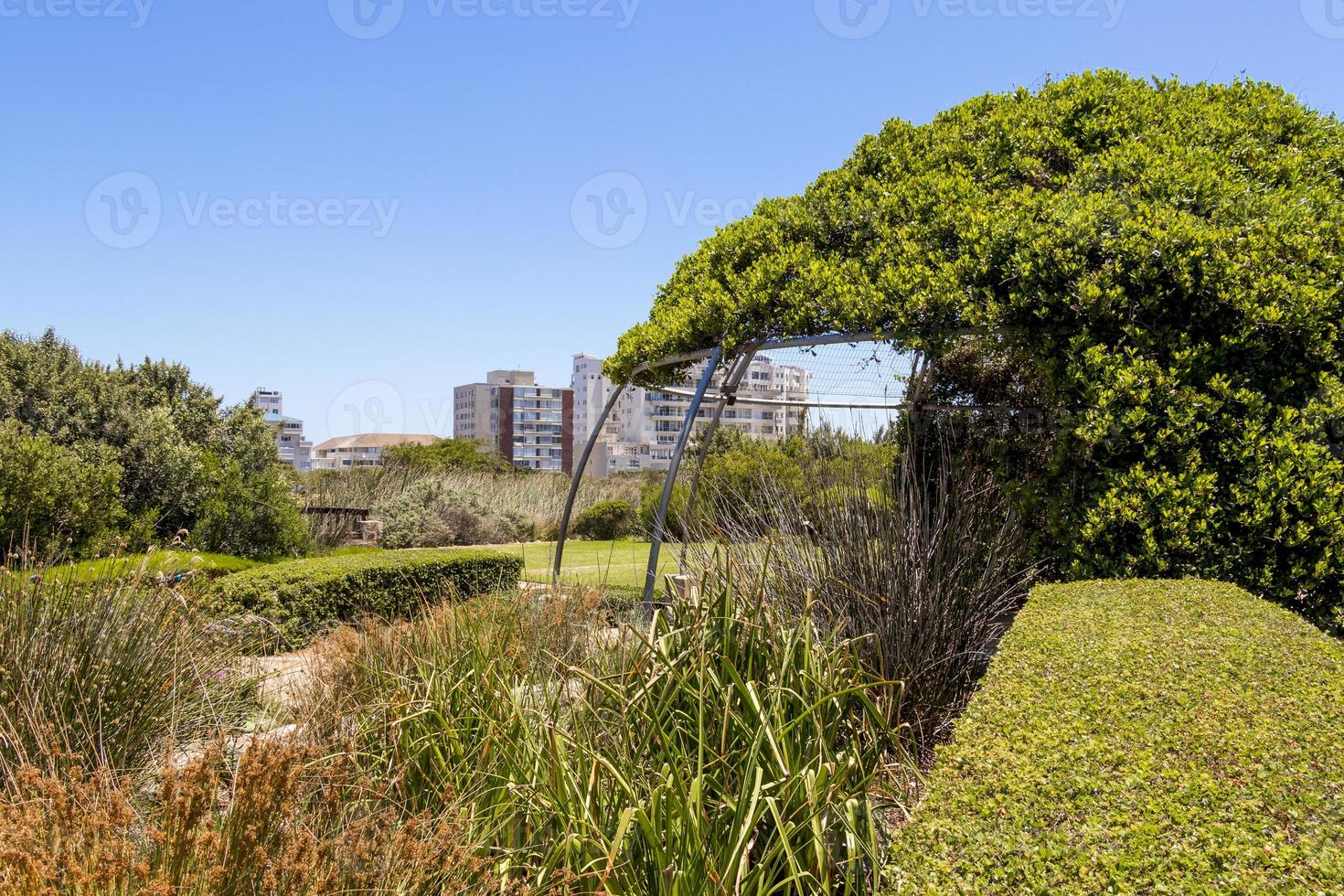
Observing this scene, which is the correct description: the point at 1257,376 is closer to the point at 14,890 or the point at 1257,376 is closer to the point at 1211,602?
the point at 1211,602

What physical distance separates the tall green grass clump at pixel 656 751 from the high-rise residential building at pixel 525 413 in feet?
266

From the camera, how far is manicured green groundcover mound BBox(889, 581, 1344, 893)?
1.53m

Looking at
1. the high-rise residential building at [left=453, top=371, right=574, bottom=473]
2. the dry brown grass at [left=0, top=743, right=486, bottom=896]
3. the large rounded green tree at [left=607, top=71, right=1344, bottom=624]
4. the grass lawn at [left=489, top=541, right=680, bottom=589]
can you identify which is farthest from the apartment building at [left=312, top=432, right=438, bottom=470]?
the dry brown grass at [left=0, top=743, right=486, bottom=896]

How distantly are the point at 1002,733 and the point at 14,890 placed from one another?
2315 millimetres

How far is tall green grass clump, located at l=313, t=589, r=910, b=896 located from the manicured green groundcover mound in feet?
2.00

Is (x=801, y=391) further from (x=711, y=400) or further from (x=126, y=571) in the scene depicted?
(x=126, y=571)

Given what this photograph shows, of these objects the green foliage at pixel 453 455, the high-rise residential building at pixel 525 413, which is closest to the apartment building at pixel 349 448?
the high-rise residential building at pixel 525 413

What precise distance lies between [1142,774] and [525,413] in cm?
9619

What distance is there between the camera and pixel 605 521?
19000mm

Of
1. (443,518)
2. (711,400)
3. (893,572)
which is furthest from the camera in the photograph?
(443,518)

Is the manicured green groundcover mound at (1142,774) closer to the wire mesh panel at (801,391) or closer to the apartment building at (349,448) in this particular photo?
the wire mesh panel at (801,391)

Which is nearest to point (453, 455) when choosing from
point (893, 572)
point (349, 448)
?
point (893, 572)

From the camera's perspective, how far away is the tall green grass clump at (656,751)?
252 centimetres

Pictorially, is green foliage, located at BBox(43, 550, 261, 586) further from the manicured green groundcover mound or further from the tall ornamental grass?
the manicured green groundcover mound
